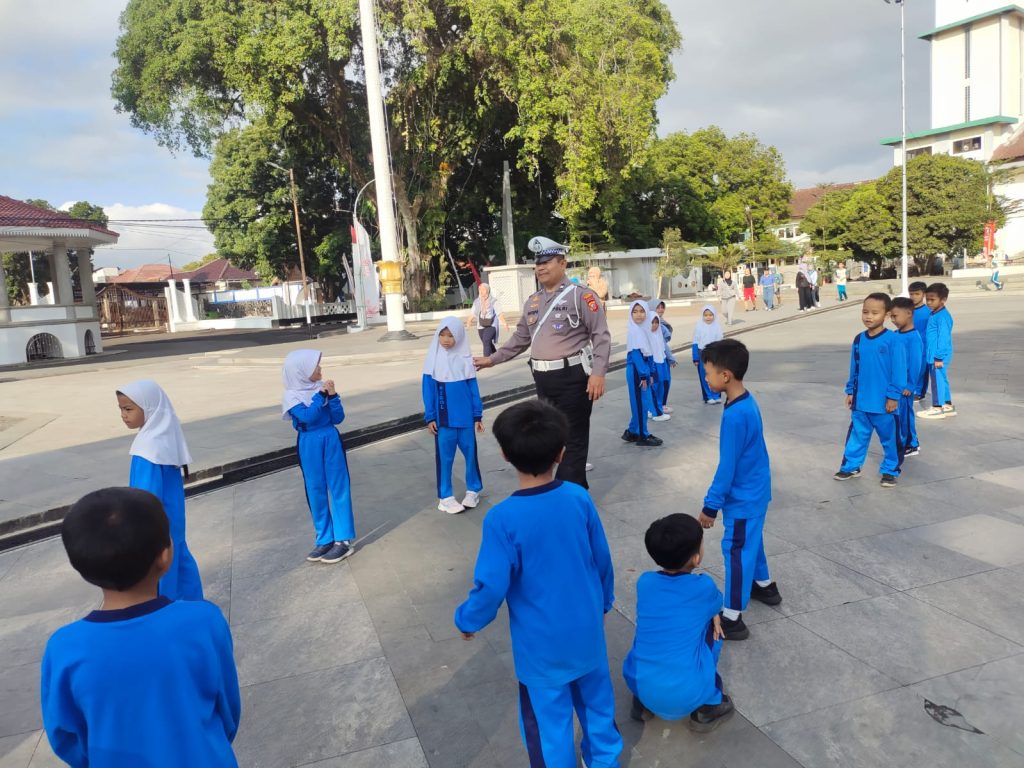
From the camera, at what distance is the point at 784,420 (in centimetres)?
841

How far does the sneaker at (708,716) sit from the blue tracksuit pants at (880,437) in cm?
363

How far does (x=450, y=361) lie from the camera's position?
550cm

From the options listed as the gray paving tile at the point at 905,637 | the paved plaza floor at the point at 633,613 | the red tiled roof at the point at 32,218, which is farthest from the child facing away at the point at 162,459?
the red tiled roof at the point at 32,218

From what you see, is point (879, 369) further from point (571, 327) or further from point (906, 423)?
point (571, 327)

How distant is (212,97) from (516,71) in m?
12.3

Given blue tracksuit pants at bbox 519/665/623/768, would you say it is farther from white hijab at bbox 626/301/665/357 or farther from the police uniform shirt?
white hijab at bbox 626/301/665/357

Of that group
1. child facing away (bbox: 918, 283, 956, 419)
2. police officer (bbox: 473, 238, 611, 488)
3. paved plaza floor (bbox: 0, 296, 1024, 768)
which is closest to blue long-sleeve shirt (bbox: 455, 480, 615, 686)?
paved plaza floor (bbox: 0, 296, 1024, 768)

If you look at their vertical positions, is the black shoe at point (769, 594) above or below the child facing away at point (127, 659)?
below

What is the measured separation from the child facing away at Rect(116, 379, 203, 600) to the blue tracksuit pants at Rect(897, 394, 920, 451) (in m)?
5.29

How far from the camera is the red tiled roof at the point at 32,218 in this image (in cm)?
2116

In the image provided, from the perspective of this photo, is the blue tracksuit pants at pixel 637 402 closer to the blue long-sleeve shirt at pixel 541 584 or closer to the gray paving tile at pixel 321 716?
the gray paving tile at pixel 321 716

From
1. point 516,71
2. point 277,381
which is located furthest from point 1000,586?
point 516,71

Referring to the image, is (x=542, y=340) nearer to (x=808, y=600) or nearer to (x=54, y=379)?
(x=808, y=600)

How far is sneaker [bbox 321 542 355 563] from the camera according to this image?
4852 millimetres
